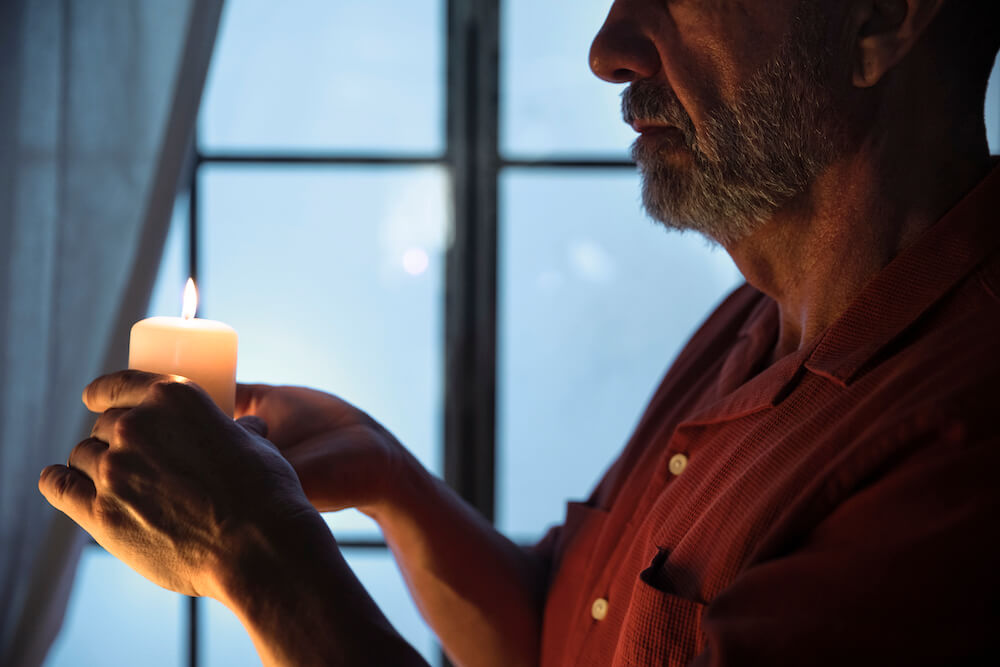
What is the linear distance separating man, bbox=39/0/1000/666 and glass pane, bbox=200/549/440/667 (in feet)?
2.74

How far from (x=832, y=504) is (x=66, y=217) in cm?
129

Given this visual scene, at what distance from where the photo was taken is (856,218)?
2.67ft

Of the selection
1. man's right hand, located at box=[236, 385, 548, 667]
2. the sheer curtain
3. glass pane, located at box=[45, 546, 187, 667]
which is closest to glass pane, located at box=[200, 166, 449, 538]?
the sheer curtain

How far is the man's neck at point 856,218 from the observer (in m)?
0.79

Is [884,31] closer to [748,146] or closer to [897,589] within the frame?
[748,146]

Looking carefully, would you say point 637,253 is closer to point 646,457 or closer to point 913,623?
point 646,457

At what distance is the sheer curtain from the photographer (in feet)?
4.32

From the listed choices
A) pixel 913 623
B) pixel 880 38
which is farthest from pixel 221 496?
pixel 880 38

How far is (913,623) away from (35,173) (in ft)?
4.67

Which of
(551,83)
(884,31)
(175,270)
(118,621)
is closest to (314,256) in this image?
(175,270)

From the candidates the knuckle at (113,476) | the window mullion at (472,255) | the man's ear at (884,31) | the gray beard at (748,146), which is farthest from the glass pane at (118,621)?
the man's ear at (884,31)

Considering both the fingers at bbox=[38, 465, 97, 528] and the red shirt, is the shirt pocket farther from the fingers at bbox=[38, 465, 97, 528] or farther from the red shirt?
the fingers at bbox=[38, 465, 97, 528]

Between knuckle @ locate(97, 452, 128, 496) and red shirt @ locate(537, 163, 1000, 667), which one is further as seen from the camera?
knuckle @ locate(97, 452, 128, 496)

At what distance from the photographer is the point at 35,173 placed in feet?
4.34
